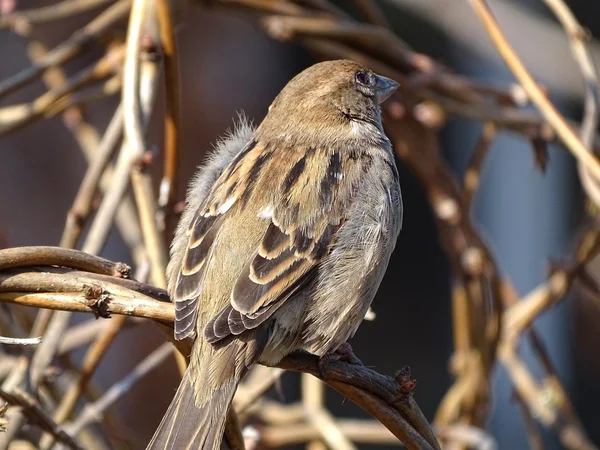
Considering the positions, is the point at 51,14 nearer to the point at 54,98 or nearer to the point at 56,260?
the point at 54,98

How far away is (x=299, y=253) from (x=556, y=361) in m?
3.61

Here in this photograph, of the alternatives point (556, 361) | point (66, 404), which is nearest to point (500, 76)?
point (556, 361)

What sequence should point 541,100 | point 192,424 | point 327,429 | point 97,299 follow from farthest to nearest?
point 327,429 < point 541,100 < point 192,424 < point 97,299

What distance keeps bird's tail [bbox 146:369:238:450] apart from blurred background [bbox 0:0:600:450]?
2.88 m

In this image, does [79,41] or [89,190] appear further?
[79,41]

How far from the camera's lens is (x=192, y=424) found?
1.81 meters

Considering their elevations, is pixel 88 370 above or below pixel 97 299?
below

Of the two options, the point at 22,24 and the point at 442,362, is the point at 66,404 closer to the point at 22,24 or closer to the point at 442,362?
the point at 22,24

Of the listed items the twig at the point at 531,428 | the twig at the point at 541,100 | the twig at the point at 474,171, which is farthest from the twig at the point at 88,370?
the twig at the point at 531,428

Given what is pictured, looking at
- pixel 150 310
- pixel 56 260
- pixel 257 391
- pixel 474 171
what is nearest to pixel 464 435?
pixel 257 391

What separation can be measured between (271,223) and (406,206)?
3975mm

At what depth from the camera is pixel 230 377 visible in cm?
192

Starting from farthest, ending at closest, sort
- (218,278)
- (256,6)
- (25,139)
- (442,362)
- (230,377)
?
(442,362)
(25,139)
(256,6)
(218,278)
(230,377)

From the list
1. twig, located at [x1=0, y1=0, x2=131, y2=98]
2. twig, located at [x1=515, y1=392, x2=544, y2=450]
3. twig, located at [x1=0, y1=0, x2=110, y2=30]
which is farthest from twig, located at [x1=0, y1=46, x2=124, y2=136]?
twig, located at [x1=515, y1=392, x2=544, y2=450]
